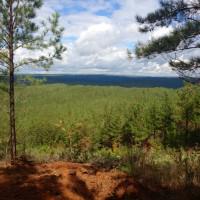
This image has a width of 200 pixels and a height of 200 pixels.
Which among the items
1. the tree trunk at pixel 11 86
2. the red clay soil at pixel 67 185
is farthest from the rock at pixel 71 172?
the tree trunk at pixel 11 86

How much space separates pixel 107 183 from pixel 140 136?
4747 cm

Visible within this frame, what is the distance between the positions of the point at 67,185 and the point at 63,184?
0.06 m

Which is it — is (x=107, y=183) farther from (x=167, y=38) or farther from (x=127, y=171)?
(x=167, y=38)

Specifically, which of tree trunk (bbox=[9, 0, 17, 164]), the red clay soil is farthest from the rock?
tree trunk (bbox=[9, 0, 17, 164])

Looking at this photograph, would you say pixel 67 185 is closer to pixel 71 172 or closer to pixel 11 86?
pixel 71 172

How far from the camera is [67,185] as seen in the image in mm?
5152

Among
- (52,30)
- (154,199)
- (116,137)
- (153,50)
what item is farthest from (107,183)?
(116,137)

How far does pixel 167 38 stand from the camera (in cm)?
Answer: 1059

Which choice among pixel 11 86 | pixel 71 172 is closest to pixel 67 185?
pixel 71 172

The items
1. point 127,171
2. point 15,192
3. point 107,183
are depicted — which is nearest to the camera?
point 15,192

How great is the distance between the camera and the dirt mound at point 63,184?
495 centimetres

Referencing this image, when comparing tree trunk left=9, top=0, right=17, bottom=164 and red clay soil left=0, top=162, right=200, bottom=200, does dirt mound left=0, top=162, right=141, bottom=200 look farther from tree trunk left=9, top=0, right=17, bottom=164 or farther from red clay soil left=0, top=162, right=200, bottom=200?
tree trunk left=9, top=0, right=17, bottom=164

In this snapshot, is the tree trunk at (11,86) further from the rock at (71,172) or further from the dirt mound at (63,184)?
the rock at (71,172)

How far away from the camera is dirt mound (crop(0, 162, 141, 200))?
16.2 feet
